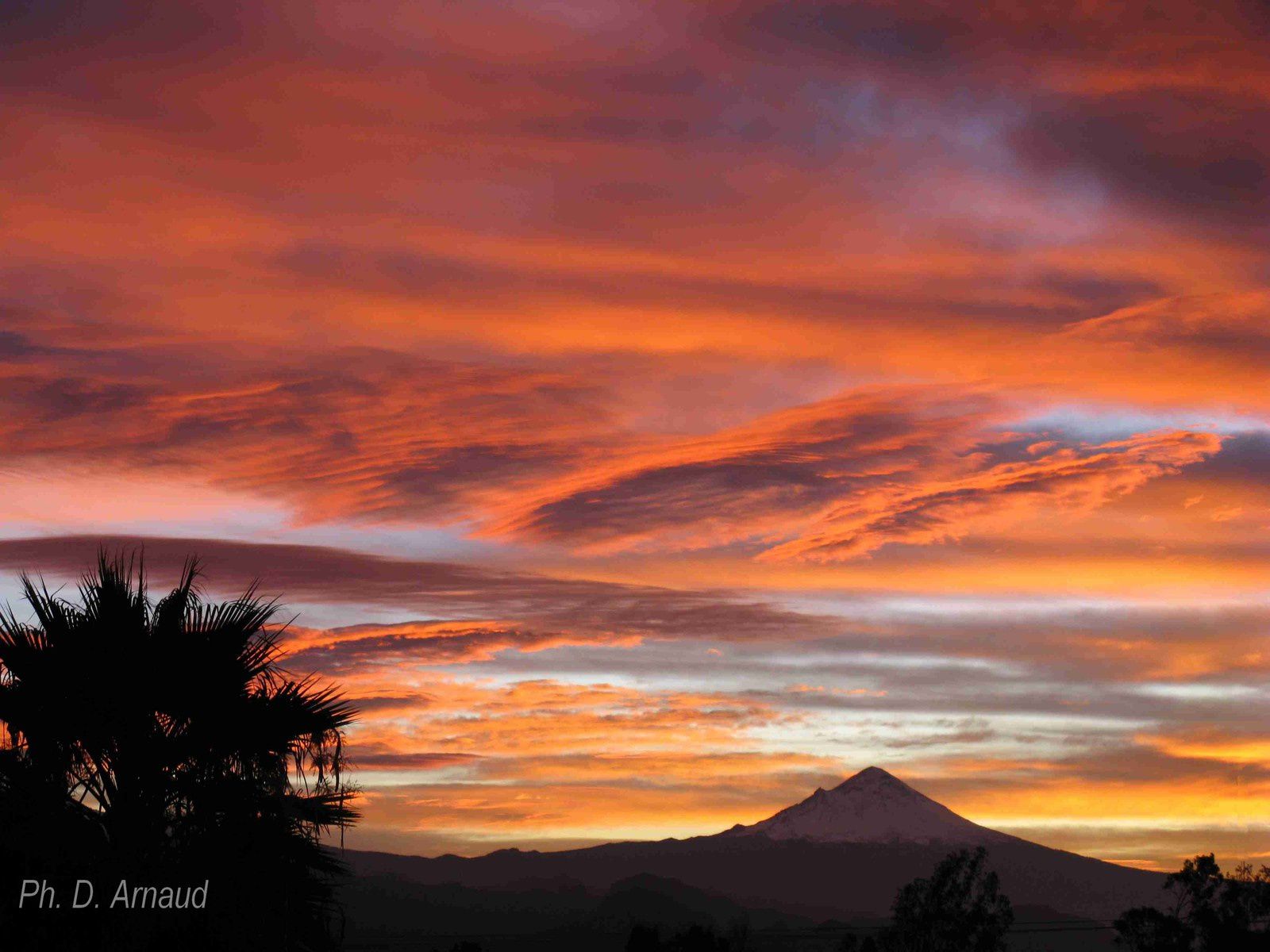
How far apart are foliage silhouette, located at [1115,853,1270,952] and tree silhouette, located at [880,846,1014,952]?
41.8ft

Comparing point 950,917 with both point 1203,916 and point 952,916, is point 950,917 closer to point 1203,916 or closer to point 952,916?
point 952,916

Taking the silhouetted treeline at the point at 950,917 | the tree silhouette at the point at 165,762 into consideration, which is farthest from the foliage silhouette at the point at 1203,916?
the tree silhouette at the point at 165,762

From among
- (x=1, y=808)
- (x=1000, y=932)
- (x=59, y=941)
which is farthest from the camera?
(x=1000, y=932)

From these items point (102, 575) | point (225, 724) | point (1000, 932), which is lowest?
point (1000, 932)

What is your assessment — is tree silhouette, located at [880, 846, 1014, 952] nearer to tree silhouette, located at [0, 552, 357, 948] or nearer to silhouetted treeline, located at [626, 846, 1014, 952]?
silhouetted treeline, located at [626, 846, 1014, 952]

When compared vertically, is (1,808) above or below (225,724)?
below

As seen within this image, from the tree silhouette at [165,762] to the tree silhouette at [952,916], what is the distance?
8204 cm

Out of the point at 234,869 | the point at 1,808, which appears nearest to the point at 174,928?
the point at 234,869

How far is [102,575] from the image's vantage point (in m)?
17.3

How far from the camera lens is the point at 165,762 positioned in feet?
53.7

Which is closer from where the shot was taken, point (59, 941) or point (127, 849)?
point (59, 941)

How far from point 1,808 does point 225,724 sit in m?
2.51

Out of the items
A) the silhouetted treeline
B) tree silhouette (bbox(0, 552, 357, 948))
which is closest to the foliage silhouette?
the silhouetted treeline

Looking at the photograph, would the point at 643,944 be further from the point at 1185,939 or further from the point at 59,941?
the point at 59,941
